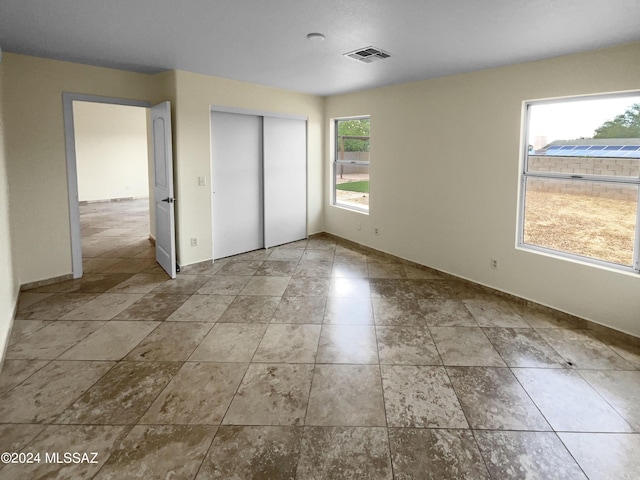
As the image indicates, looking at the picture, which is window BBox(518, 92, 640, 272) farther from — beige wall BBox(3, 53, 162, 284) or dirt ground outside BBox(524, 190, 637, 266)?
beige wall BBox(3, 53, 162, 284)

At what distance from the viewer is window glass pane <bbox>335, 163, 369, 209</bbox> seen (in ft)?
19.7

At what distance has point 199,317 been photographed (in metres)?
3.58

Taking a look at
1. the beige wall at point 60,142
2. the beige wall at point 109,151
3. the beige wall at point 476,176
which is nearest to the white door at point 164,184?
the beige wall at point 60,142

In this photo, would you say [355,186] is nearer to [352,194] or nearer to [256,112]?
[352,194]

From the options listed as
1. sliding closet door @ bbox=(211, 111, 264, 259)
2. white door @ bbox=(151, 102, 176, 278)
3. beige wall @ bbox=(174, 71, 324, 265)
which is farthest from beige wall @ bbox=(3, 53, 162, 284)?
sliding closet door @ bbox=(211, 111, 264, 259)

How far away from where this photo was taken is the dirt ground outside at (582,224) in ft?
10.8

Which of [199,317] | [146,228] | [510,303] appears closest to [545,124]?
[510,303]

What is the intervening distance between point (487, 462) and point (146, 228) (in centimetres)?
707

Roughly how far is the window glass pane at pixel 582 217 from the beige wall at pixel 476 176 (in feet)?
0.56

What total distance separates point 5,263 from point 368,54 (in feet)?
12.0

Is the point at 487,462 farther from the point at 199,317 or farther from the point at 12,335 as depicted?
the point at 12,335

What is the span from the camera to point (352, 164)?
619cm

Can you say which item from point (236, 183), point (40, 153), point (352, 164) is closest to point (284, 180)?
point (236, 183)

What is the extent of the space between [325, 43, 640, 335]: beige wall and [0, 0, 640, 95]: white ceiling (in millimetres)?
235
